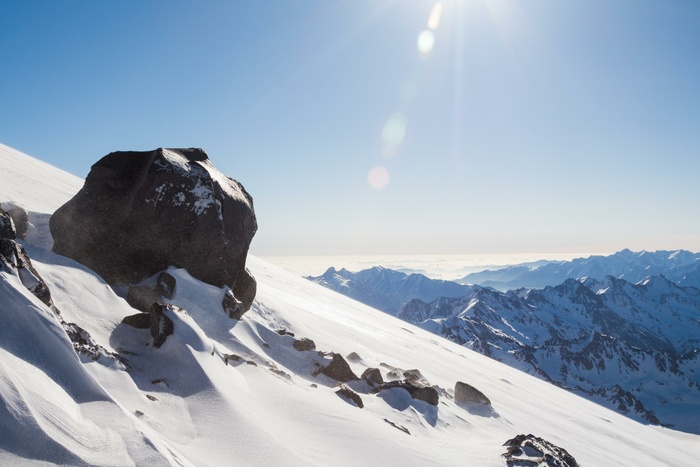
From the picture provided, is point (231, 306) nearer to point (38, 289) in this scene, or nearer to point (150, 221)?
point (150, 221)

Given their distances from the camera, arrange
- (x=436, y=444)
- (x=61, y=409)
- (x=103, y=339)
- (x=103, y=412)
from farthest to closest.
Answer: (x=436, y=444)
(x=103, y=339)
(x=103, y=412)
(x=61, y=409)

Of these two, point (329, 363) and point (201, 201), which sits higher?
point (201, 201)

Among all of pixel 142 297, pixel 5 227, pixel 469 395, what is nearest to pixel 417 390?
pixel 469 395

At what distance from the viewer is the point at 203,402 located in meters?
6.98

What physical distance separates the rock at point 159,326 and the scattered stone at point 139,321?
319mm

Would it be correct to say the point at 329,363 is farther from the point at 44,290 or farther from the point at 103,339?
the point at 44,290

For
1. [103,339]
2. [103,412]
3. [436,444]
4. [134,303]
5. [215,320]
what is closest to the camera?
[103,412]

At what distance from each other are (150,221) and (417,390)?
34.1ft

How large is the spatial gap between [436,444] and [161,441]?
297 inches

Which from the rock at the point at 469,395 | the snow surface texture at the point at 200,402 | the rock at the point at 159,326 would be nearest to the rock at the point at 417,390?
the snow surface texture at the point at 200,402

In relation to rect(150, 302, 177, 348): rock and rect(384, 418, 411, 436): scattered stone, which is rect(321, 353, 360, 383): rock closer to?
rect(384, 418, 411, 436): scattered stone

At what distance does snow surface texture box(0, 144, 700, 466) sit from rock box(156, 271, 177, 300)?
226mm

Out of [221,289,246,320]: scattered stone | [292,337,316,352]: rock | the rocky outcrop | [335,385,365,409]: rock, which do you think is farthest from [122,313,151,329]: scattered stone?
[292,337,316,352]: rock

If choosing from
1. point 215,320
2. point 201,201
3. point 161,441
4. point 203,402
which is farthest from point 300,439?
point 201,201
